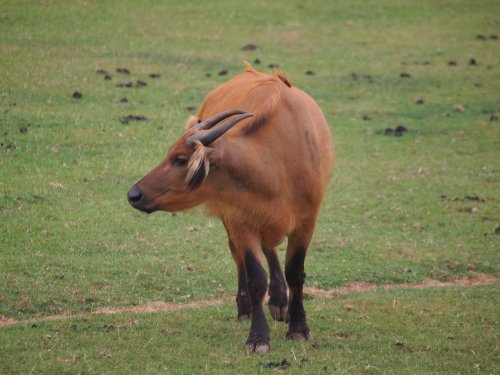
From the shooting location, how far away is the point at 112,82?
18.4 metres

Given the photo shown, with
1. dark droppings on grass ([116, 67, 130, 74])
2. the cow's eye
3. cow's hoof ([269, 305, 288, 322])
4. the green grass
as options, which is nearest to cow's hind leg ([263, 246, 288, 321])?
cow's hoof ([269, 305, 288, 322])

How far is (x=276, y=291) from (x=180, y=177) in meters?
2.04

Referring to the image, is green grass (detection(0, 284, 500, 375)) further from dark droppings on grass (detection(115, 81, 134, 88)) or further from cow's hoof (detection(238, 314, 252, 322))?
dark droppings on grass (detection(115, 81, 134, 88))

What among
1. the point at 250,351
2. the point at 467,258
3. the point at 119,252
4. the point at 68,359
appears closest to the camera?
the point at 68,359

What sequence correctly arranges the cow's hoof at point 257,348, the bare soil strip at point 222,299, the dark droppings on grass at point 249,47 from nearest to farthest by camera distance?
1. the cow's hoof at point 257,348
2. the bare soil strip at point 222,299
3. the dark droppings on grass at point 249,47

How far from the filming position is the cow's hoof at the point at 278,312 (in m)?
9.48

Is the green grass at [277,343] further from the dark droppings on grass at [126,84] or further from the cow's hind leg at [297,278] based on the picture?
the dark droppings on grass at [126,84]

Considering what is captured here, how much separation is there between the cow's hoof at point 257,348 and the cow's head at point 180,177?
1.45 m

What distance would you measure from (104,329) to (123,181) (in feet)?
18.0

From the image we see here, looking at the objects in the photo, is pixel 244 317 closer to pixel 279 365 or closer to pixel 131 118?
pixel 279 365

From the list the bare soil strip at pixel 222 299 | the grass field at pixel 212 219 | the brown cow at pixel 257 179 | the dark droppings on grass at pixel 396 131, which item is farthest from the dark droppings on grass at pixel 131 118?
the brown cow at pixel 257 179

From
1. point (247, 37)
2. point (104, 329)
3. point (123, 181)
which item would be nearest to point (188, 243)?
point (123, 181)

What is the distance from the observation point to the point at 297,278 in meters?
9.01

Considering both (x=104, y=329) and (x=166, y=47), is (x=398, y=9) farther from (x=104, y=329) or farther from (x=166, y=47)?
(x=104, y=329)
